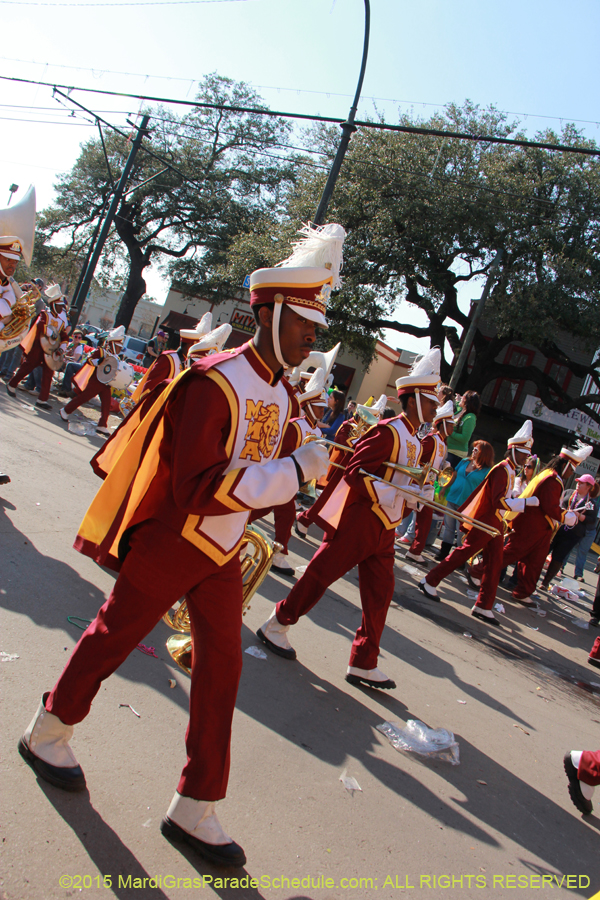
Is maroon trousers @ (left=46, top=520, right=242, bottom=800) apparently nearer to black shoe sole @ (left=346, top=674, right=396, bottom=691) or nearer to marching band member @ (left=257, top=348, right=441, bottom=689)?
marching band member @ (left=257, top=348, right=441, bottom=689)

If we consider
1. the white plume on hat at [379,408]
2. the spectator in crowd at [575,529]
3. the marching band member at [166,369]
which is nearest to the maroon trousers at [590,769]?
the marching band member at [166,369]

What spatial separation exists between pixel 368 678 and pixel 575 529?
751 centimetres

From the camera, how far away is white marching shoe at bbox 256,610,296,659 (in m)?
4.36

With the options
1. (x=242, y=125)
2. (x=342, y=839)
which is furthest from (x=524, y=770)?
(x=242, y=125)

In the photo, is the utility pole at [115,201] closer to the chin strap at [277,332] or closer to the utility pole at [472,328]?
the utility pole at [472,328]

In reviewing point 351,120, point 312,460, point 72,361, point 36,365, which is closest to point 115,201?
A: point 72,361

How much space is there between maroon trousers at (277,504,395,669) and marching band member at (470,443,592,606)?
4767mm

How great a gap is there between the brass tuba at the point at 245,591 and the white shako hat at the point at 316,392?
380cm

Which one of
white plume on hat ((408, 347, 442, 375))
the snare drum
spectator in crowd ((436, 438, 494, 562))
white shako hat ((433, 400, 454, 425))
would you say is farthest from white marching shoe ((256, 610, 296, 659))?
the snare drum

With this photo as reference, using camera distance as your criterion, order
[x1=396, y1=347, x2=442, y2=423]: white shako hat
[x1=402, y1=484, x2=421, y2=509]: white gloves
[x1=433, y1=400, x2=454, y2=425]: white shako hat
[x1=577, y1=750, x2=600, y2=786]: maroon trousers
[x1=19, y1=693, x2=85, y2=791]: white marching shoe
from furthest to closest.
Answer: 1. [x1=433, y1=400, x2=454, y2=425]: white shako hat
2. [x1=396, y1=347, x2=442, y2=423]: white shako hat
3. [x1=402, y1=484, x2=421, y2=509]: white gloves
4. [x1=577, y1=750, x2=600, y2=786]: maroon trousers
5. [x1=19, y1=693, x2=85, y2=791]: white marching shoe

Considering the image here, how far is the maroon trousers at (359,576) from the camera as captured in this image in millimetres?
4270

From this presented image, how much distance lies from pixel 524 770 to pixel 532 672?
2395mm

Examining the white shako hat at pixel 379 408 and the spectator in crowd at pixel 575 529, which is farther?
the spectator in crowd at pixel 575 529

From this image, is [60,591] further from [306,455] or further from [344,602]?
[344,602]
